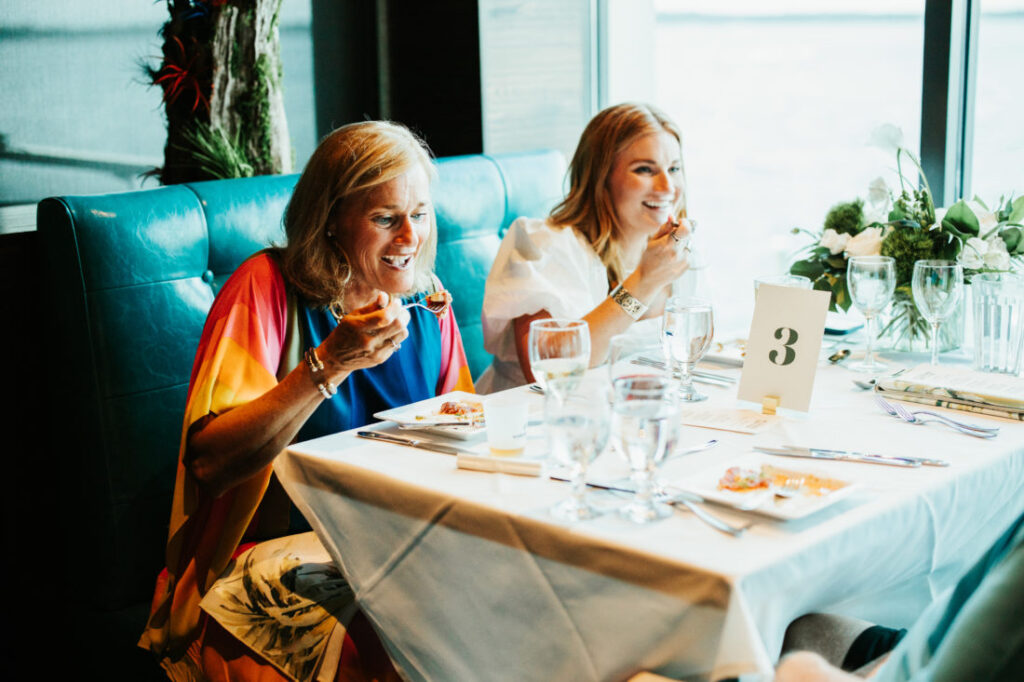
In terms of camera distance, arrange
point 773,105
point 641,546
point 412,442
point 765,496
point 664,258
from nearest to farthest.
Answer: point 641,546
point 765,496
point 412,442
point 664,258
point 773,105

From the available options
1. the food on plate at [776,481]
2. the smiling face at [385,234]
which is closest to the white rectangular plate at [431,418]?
the smiling face at [385,234]

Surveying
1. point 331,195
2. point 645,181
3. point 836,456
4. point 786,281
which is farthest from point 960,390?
point 331,195

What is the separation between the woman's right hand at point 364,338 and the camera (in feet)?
4.76

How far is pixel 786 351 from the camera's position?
154 centimetres

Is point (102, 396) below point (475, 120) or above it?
below

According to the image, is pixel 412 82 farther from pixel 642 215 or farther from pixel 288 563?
pixel 288 563

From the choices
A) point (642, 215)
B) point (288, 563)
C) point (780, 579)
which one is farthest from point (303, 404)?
point (642, 215)

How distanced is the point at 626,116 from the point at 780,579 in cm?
148

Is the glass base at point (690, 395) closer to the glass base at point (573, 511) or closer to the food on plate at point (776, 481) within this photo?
the food on plate at point (776, 481)

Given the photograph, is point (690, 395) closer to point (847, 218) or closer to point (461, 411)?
point (461, 411)

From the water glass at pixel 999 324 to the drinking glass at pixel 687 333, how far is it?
0.50m

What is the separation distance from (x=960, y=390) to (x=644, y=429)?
713 mm

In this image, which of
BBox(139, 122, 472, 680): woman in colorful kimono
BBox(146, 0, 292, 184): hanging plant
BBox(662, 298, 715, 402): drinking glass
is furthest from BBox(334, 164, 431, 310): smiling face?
BBox(146, 0, 292, 184): hanging plant

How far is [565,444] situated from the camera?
1.10 metres
